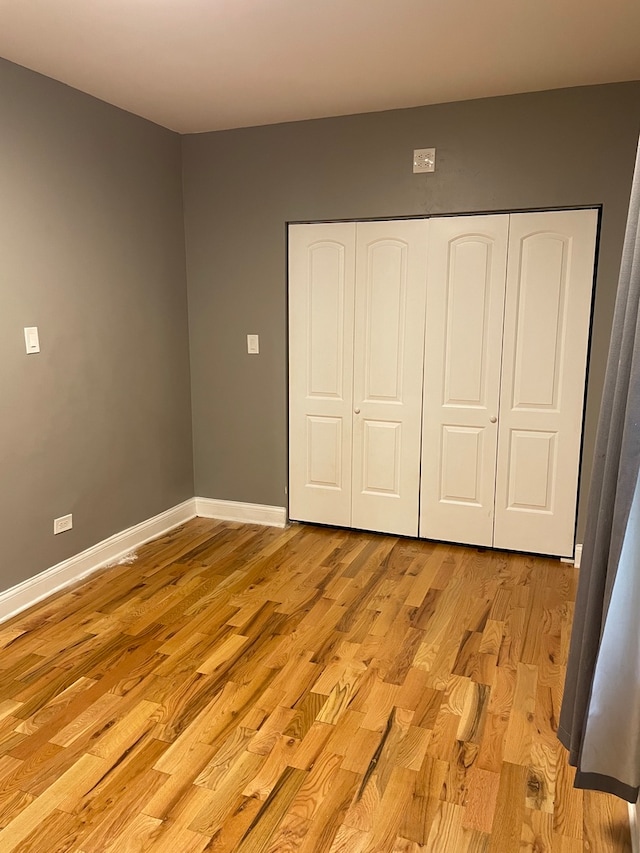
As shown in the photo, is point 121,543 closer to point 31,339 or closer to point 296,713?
point 31,339

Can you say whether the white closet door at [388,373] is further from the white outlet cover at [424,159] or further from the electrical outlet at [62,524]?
the electrical outlet at [62,524]

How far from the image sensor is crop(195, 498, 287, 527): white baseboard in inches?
168

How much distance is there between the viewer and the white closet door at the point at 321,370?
3.87 m

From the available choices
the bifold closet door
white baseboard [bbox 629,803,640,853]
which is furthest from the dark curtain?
the bifold closet door

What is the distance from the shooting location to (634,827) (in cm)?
172

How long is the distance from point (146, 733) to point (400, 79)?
3.03 meters

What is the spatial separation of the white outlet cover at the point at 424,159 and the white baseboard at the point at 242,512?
225cm

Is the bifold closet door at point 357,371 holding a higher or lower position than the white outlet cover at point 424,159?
lower

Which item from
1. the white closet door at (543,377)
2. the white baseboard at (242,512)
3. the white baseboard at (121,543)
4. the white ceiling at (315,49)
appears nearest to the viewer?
the white ceiling at (315,49)

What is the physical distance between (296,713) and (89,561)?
1.72m

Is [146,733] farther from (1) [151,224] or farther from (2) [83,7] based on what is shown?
(1) [151,224]

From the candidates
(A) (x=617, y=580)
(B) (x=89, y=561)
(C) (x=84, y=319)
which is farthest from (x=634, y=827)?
(C) (x=84, y=319)

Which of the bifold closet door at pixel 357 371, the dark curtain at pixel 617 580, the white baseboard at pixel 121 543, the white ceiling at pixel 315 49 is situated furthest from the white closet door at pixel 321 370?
the dark curtain at pixel 617 580

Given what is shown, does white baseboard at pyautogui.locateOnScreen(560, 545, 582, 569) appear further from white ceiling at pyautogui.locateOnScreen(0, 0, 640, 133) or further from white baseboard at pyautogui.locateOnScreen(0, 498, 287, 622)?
white ceiling at pyautogui.locateOnScreen(0, 0, 640, 133)
